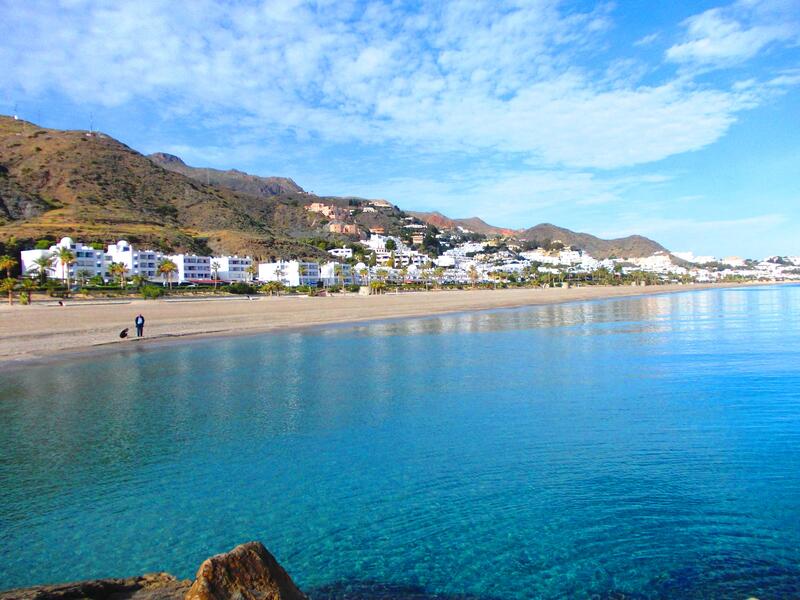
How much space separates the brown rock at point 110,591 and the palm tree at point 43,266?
235 ft

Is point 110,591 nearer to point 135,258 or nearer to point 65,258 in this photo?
point 65,258

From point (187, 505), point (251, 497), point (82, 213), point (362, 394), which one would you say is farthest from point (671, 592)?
point (82, 213)

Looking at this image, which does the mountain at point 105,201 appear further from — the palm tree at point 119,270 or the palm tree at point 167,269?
the palm tree at point 119,270

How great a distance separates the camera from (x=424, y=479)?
919 cm

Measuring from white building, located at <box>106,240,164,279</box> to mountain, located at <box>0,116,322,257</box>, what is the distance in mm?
8254

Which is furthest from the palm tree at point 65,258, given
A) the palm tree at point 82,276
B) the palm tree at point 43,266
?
the palm tree at point 82,276

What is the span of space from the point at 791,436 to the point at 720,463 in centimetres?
282

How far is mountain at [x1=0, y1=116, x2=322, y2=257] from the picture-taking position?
10250 centimetres

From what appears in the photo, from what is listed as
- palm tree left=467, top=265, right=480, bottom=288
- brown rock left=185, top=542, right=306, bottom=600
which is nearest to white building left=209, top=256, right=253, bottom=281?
palm tree left=467, top=265, right=480, bottom=288

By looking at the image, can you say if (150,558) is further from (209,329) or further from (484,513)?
(209,329)

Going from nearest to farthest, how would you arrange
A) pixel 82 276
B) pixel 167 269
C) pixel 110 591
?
1. pixel 110 591
2. pixel 82 276
3. pixel 167 269

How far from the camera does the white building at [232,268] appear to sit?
9988 centimetres

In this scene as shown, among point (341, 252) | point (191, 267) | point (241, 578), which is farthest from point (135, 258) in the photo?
point (241, 578)

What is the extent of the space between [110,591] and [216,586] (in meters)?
1.52
